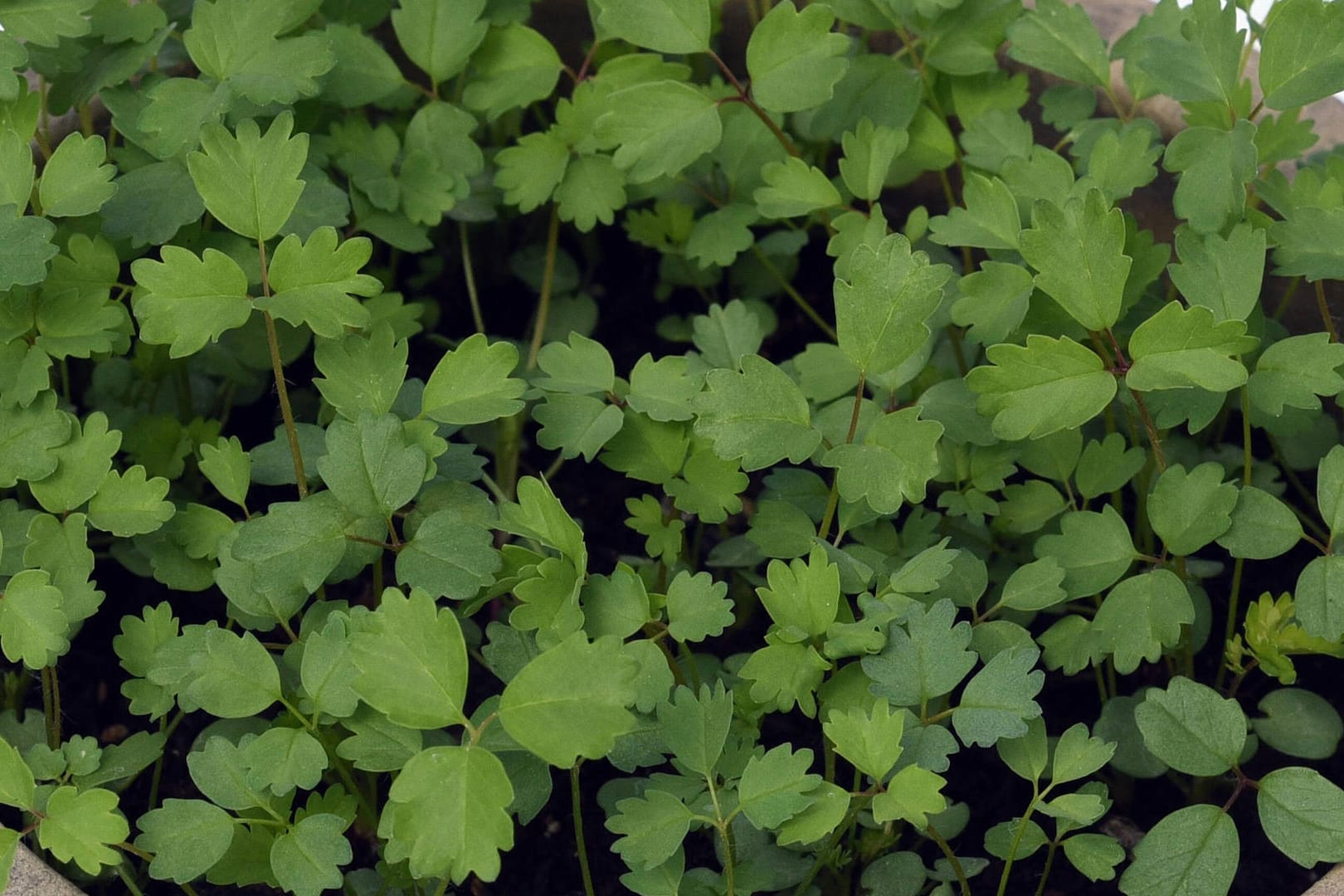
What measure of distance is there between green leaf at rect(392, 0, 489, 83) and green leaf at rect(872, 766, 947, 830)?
30.2 inches

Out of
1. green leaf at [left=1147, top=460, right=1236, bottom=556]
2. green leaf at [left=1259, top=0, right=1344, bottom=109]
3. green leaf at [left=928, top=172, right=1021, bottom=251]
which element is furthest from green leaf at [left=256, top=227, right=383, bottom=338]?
green leaf at [left=1259, top=0, right=1344, bottom=109]

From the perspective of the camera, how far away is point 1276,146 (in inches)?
46.1

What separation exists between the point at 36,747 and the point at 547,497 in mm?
416

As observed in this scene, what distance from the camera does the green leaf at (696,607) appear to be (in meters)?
0.91

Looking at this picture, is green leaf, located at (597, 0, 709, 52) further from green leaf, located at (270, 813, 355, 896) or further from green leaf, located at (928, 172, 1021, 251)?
green leaf, located at (270, 813, 355, 896)

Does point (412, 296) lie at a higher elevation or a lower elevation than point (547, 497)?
lower

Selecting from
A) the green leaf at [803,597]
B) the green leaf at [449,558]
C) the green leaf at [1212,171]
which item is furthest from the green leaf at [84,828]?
the green leaf at [1212,171]

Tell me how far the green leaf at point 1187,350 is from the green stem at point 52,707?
2.66 ft

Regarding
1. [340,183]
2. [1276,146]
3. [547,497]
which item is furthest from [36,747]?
[1276,146]

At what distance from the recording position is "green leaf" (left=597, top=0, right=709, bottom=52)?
1.14m

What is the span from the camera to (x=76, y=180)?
1025 mm

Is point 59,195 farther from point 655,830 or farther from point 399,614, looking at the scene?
point 655,830

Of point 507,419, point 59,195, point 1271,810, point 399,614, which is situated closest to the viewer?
point 399,614

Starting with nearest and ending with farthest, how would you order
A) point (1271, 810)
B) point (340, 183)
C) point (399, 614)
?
point (399, 614)
point (1271, 810)
point (340, 183)
